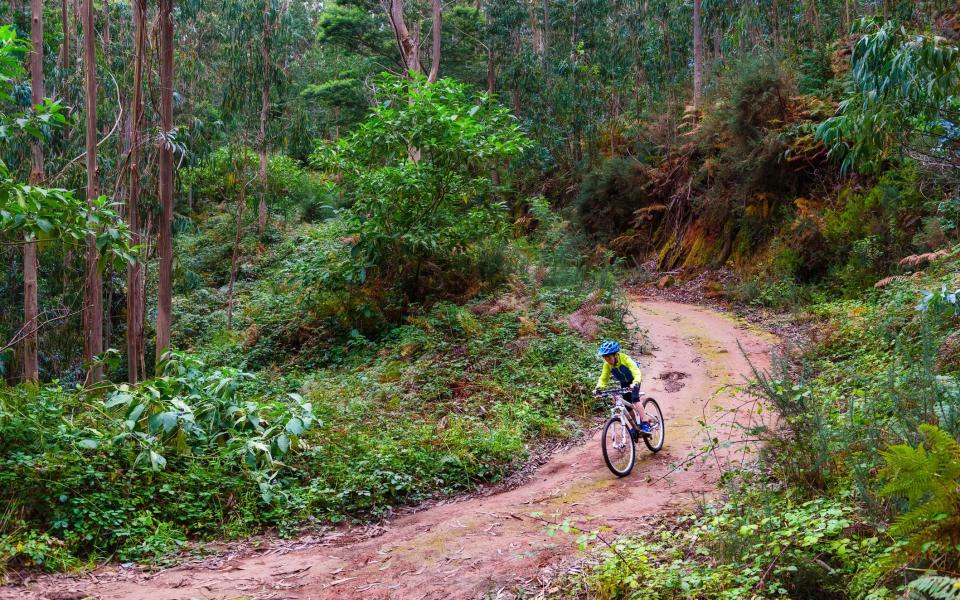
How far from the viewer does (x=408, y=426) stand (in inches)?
340

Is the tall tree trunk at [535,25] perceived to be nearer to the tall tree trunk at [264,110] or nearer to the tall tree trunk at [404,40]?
the tall tree trunk at [264,110]

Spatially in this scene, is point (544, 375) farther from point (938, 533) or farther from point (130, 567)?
point (938, 533)

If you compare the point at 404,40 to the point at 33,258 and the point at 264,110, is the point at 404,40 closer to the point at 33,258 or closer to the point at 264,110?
the point at 264,110

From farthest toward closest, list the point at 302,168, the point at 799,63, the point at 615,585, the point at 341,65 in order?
the point at 341,65 < the point at 302,168 < the point at 799,63 < the point at 615,585

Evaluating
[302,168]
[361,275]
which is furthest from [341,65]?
[361,275]

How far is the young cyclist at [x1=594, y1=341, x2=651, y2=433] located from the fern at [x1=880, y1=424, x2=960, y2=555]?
13.9 ft

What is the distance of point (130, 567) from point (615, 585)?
3983mm

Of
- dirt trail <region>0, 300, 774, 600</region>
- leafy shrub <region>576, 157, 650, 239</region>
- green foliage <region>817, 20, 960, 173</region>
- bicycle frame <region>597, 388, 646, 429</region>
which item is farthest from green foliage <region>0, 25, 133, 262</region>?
leafy shrub <region>576, 157, 650, 239</region>

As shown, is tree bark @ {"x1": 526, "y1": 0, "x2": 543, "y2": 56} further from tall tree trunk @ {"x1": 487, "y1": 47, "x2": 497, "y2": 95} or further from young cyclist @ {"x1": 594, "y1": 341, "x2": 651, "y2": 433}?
young cyclist @ {"x1": 594, "y1": 341, "x2": 651, "y2": 433}

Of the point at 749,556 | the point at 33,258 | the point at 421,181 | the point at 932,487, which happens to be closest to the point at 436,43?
the point at 421,181

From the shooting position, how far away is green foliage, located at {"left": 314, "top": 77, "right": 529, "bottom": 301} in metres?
13.5

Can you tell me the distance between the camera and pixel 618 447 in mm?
7586

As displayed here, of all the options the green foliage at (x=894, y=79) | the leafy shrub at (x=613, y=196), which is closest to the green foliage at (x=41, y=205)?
the green foliage at (x=894, y=79)

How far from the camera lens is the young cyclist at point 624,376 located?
7.64 meters
